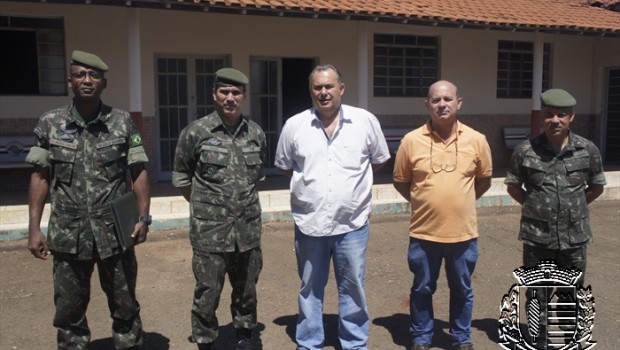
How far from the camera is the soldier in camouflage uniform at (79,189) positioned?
3.11 metres

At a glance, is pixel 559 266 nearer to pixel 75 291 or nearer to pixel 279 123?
pixel 75 291

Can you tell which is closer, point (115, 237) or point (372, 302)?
point (115, 237)

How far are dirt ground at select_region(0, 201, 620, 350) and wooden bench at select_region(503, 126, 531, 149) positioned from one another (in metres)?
5.13

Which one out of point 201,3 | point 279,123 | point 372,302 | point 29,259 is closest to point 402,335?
point 372,302

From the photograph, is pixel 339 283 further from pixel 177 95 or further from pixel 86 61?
pixel 177 95

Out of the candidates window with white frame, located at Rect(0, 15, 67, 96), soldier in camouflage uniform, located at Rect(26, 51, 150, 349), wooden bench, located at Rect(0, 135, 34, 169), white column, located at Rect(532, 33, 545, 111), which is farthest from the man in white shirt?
white column, located at Rect(532, 33, 545, 111)

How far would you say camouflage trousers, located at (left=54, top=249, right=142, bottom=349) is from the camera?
10.4 ft

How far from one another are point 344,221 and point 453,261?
0.72 metres

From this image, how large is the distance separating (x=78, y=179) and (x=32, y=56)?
21.2ft

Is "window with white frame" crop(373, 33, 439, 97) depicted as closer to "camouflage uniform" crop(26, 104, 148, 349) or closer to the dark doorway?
the dark doorway

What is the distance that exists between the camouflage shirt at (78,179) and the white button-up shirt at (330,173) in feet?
3.41

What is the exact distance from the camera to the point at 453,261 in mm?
3449

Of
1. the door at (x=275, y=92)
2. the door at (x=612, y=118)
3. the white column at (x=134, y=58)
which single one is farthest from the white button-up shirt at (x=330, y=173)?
the door at (x=612, y=118)

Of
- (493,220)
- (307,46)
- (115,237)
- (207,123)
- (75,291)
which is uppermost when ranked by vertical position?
(307,46)
